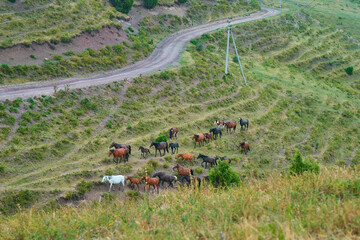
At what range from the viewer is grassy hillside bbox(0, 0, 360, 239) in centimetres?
1085

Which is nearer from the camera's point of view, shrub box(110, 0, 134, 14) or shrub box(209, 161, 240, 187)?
shrub box(209, 161, 240, 187)

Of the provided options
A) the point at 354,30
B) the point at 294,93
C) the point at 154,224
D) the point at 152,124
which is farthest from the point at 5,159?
the point at 354,30

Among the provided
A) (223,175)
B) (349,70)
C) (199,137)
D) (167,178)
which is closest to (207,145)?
(199,137)

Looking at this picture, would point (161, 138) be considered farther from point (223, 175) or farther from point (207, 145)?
point (223, 175)

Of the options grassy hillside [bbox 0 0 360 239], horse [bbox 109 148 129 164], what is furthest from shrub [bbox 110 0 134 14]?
horse [bbox 109 148 129 164]

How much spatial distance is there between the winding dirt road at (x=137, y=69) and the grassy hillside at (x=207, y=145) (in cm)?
162

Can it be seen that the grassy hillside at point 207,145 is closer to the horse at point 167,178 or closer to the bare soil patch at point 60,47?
the horse at point 167,178

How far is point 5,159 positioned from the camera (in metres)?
24.0

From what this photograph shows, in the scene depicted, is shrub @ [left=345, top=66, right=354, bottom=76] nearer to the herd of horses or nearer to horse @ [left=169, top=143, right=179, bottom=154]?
the herd of horses

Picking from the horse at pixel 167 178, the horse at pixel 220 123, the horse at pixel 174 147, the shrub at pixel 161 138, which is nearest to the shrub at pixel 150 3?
the horse at pixel 220 123

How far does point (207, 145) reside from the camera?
32.7 metres

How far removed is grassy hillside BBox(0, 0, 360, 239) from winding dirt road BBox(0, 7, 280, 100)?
1623 millimetres

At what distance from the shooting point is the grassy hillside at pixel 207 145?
10.9 meters

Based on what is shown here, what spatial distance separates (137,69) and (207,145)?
60.1 ft
